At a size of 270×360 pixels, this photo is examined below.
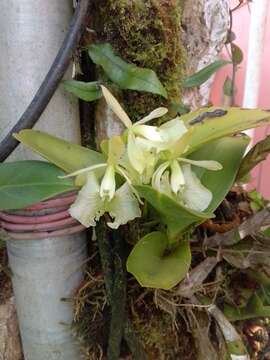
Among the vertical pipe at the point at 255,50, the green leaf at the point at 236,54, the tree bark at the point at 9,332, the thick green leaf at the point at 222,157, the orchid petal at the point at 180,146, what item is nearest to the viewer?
the orchid petal at the point at 180,146

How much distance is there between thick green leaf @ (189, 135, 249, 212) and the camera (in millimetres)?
558

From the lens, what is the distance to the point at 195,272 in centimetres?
63

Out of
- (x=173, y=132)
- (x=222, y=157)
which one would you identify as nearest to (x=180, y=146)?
(x=173, y=132)

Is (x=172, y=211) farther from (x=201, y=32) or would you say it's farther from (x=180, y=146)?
(x=201, y=32)

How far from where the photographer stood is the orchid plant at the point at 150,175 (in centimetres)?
47

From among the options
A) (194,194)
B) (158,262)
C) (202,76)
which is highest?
(202,76)

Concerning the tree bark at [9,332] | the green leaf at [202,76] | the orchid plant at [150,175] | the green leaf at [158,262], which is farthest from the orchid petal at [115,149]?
the tree bark at [9,332]

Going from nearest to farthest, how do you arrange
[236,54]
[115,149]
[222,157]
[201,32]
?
[115,149], [222,157], [201,32], [236,54]

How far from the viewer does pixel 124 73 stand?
A: 592 mm

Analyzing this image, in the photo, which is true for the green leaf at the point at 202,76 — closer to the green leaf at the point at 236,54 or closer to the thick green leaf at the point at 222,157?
the thick green leaf at the point at 222,157

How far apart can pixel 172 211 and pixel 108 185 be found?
0.08 m

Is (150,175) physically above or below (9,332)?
above

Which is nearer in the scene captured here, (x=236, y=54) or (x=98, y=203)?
(x=98, y=203)

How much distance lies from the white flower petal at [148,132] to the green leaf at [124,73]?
0.34 feet
